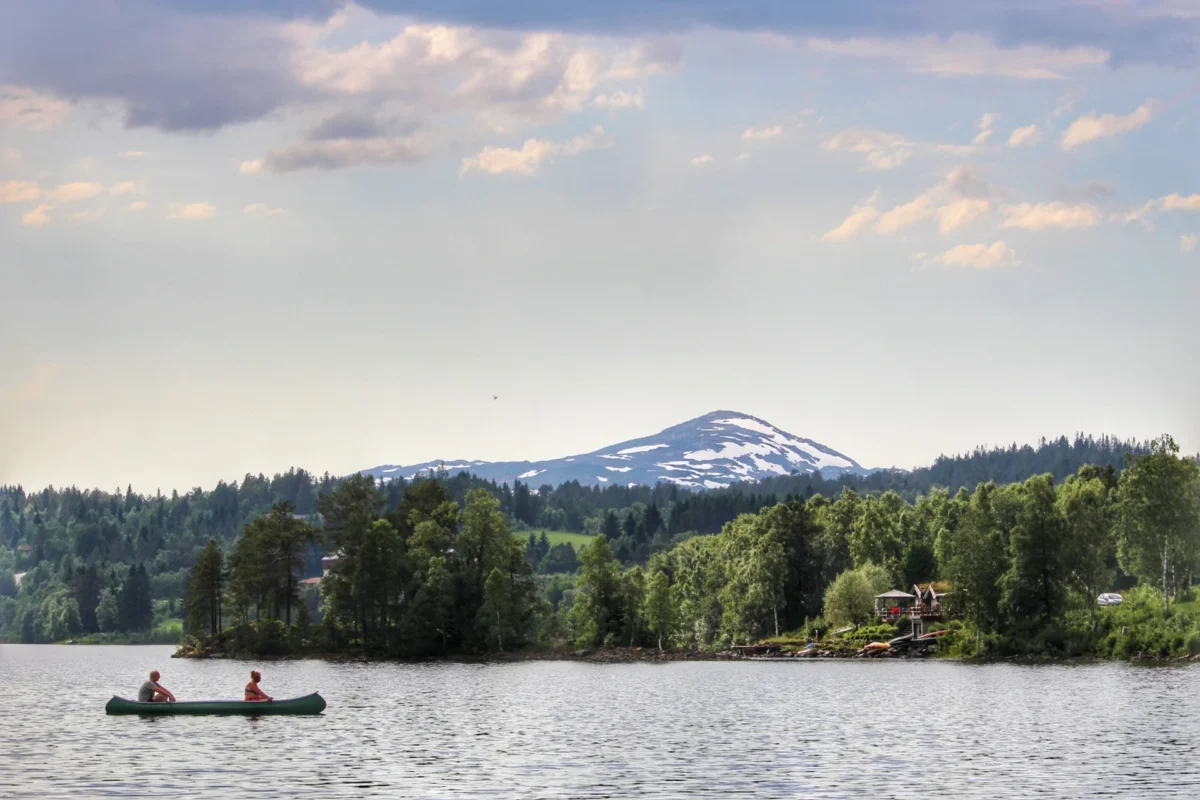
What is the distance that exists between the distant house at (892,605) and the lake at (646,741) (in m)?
64.2

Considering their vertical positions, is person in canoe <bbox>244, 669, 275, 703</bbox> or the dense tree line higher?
the dense tree line

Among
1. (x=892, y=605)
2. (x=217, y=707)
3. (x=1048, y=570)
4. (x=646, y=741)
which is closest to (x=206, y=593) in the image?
(x=892, y=605)

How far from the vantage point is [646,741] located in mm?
66625

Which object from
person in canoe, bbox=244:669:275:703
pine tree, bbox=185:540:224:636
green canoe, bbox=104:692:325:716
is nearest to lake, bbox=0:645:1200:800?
green canoe, bbox=104:692:325:716

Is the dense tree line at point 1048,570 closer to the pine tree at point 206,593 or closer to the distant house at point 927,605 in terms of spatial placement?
the distant house at point 927,605

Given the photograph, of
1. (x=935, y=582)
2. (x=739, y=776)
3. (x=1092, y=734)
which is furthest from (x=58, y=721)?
(x=935, y=582)

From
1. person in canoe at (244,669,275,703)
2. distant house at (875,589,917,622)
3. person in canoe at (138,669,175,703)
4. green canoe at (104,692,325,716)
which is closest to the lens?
green canoe at (104,692,325,716)

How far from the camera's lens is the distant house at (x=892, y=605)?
589 feet

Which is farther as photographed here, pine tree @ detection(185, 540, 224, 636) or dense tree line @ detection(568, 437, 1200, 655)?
pine tree @ detection(185, 540, 224, 636)

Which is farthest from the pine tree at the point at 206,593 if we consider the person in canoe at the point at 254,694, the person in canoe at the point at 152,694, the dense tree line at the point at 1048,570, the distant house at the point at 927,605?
the person in canoe at the point at 254,694

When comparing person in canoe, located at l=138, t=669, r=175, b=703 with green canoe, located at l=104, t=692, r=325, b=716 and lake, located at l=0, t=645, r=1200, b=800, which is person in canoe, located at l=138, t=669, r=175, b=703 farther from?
lake, located at l=0, t=645, r=1200, b=800

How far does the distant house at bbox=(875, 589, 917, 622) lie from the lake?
64.2m

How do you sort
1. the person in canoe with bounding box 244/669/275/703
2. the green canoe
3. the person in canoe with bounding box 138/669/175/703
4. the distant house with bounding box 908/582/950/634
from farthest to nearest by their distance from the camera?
the distant house with bounding box 908/582/950/634 → the person in canoe with bounding box 138/669/175/703 → the person in canoe with bounding box 244/669/275/703 → the green canoe

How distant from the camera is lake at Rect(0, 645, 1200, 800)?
51031 millimetres
